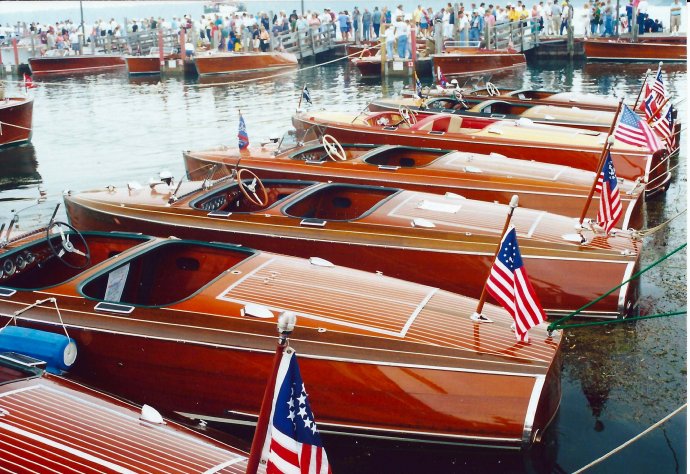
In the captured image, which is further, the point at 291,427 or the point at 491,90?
the point at 491,90

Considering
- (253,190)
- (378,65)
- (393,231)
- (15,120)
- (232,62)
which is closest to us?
(393,231)

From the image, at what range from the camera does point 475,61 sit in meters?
30.2

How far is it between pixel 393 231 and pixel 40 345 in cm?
369

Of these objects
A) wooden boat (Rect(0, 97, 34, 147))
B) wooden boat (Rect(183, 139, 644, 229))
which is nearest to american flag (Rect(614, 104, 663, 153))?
wooden boat (Rect(183, 139, 644, 229))

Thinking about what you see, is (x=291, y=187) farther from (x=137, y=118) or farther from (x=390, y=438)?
(x=137, y=118)

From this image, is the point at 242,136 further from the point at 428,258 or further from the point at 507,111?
the point at 507,111

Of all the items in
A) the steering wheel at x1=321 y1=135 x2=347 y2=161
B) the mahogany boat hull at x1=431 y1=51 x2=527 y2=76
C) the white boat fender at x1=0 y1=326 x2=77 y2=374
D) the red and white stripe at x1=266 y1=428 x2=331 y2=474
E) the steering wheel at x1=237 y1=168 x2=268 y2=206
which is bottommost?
the white boat fender at x1=0 y1=326 x2=77 y2=374

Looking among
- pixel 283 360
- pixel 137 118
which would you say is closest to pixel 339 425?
pixel 283 360

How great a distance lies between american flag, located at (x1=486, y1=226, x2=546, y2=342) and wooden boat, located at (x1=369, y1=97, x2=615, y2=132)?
26.7 ft

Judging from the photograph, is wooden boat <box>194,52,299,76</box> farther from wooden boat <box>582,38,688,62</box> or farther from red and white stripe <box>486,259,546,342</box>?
red and white stripe <box>486,259,546,342</box>

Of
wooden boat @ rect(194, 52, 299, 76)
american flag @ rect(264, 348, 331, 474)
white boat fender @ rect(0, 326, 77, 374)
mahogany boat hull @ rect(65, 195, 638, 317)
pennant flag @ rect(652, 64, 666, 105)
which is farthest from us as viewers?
wooden boat @ rect(194, 52, 299, 76)

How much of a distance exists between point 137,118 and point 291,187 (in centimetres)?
1525

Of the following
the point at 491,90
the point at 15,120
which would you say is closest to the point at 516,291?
the point at 491,90

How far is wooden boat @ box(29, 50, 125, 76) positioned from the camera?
3778 cm
